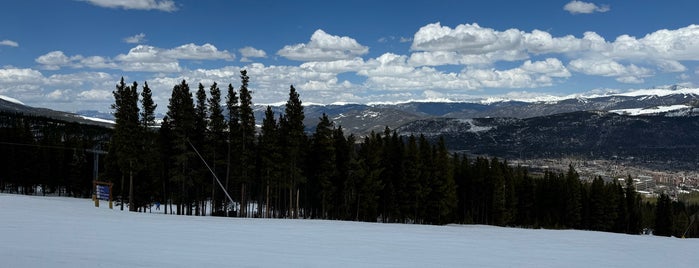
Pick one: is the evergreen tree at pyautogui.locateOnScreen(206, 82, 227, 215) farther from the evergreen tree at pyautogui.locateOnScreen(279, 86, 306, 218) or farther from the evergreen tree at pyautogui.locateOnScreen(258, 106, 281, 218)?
the evergreen tree at pyautogui.locateOnScreen(279, 86, 306, 218)

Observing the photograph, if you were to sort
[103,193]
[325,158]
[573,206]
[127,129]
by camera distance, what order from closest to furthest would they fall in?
1. [103,193]
2. [127,129]
3. [325,158]
4. [573,206]

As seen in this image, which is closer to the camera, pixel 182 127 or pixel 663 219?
pixel 182 127

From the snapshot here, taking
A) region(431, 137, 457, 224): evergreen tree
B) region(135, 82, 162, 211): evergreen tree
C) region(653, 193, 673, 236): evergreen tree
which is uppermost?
region(135, 82, 162, 211): evergreen tree

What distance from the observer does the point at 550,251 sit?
2397cm

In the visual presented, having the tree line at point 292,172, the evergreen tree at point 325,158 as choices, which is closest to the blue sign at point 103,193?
the tree line at point 292,172

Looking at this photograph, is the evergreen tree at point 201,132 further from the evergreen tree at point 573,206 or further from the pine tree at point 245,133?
the evergreen tree at point 573,206

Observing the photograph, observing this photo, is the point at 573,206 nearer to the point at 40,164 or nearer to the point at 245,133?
the point at 245,133

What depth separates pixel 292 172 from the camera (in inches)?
2222

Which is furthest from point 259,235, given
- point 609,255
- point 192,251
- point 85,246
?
point 609,255

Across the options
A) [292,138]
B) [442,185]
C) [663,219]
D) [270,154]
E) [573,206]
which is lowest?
[663,219]

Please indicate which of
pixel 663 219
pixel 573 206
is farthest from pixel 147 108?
pixel 663 219

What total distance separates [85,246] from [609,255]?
21.7 meters

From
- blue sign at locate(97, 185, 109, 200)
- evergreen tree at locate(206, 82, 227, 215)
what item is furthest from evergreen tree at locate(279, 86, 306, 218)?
blue sign at locate(97, 185, 109, 200)

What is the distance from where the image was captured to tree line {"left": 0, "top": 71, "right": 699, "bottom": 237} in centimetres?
5534
